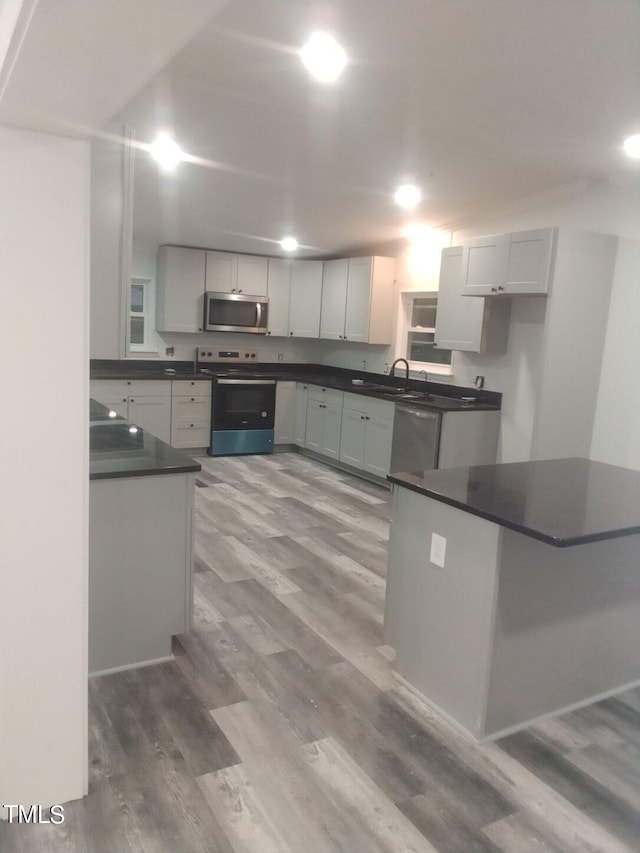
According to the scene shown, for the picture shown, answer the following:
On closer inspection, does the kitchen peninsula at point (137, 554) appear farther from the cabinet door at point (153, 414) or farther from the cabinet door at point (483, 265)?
the cabinet door at point (153, 414)

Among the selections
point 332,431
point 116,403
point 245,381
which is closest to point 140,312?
point 116,403

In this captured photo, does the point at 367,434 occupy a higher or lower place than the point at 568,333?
lower

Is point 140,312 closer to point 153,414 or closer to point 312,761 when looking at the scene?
point 153,414

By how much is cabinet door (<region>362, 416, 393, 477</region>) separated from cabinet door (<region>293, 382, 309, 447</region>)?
3.97ft

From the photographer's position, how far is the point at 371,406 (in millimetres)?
5926

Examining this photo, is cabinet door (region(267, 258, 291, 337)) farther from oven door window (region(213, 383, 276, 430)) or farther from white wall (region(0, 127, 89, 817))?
white wall (region(0, 127, 89, 817))

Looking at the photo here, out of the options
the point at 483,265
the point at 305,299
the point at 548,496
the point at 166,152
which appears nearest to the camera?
the point at 548,496

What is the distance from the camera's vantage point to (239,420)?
676cm

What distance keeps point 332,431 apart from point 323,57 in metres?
3.94

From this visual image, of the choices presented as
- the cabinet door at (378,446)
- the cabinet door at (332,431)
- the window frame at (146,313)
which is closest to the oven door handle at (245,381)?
the cabinet door at (332,431)

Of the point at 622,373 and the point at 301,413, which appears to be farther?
the point at 301,413

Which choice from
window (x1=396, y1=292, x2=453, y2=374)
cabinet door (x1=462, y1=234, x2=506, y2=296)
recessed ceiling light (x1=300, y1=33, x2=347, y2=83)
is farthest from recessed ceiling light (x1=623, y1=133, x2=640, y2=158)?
window (x1=396, y1=292, x2=453, y2=374)

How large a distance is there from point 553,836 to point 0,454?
194cm

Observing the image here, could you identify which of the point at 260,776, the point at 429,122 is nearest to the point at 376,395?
the point at 429,122
